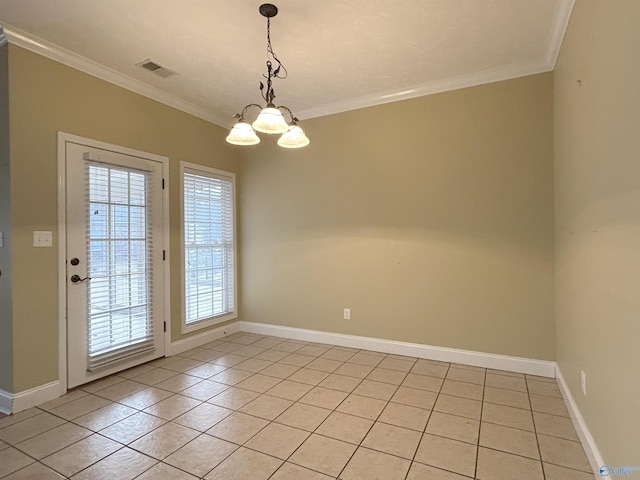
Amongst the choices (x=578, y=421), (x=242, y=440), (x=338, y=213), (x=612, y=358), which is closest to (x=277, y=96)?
(x=338, y=213)

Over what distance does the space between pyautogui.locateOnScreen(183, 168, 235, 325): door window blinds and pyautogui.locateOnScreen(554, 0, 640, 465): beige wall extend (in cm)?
359

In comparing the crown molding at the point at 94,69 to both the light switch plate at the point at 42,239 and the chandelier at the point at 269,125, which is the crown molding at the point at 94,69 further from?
the chandelier at the point at 269,125

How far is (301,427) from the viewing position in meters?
2.23

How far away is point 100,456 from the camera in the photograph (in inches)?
76.3

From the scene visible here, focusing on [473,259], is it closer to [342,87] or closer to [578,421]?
[578,421]

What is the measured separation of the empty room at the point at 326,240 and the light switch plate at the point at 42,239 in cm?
2

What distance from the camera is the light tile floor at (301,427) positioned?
1.83 m

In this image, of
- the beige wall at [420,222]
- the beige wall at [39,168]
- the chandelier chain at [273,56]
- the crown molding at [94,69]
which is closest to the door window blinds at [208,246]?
the beige wall at [420,222]

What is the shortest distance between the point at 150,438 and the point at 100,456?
0.27m

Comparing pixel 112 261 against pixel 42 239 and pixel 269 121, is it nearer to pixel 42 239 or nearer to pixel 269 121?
pixel 42 239

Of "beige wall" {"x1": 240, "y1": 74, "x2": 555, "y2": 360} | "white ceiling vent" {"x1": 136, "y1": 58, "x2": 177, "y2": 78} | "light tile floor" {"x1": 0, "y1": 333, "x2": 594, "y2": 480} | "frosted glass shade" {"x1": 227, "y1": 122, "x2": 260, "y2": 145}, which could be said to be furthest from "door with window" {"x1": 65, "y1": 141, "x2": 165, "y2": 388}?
"frosted glass shade" {"x1": 227, "y1": 122, "x2": 260, "y2": 145}

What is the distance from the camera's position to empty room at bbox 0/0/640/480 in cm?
184

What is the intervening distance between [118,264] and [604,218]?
361 centimetres

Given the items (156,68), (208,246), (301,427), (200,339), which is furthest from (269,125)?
(200,339)
